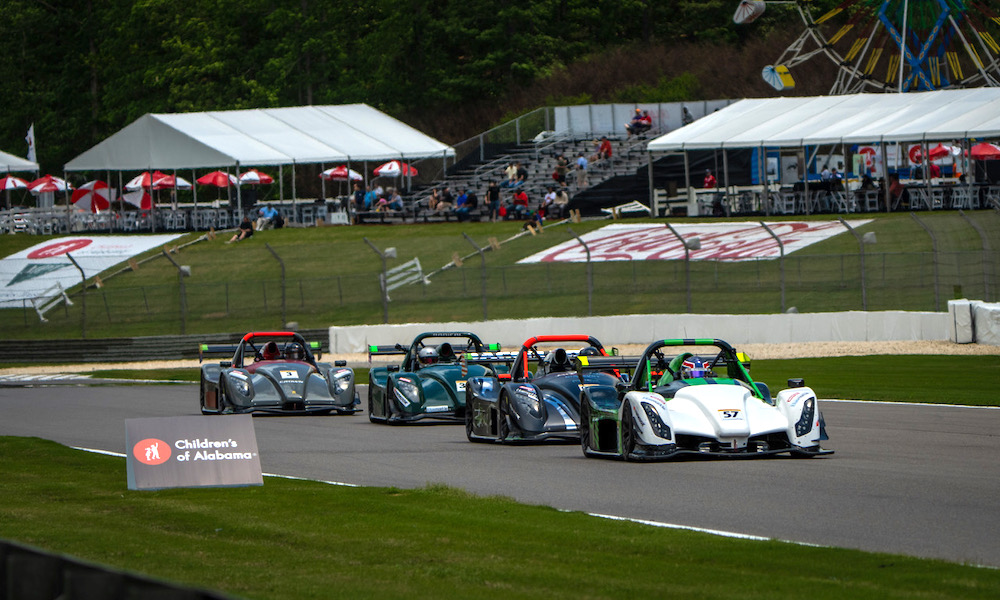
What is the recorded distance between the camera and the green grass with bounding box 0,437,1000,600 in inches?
288

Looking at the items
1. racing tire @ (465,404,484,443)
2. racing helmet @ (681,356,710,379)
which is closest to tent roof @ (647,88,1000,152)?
racing tire @ (465,404,484,443)

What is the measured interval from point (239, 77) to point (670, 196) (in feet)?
110

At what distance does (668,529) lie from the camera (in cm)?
938

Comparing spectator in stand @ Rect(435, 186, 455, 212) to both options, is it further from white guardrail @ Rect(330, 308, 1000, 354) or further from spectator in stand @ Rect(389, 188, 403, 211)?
white guardrail @ Rect(330, 308, 1000, 354)

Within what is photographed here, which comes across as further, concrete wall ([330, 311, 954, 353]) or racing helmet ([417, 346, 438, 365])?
concrete wall ([330, 311, 954, 353])

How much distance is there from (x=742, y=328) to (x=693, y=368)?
18566 millimetres

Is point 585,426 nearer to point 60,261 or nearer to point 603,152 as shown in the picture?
point 60,261

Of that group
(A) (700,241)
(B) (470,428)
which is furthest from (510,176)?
(B) (470,428)

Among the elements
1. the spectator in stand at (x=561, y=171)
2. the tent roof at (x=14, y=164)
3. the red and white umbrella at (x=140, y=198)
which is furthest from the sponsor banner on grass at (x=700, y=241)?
the tent roof at (x=14, y=164)

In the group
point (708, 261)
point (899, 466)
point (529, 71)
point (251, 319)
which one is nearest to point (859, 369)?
point (708, 261)

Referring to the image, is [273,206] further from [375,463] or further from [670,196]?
[375,463]

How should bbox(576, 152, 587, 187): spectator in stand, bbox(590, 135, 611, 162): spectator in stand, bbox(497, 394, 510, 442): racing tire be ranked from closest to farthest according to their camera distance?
bbox(497, 394, 510, 442): racing tire → bbox(576, 152, 587, 187): spectator in stand → bbox(590, 135, 611, 162): spectator in stand

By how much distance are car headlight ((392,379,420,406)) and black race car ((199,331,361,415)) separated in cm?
Answer: 218

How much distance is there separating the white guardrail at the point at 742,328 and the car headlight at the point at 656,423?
17689mm
